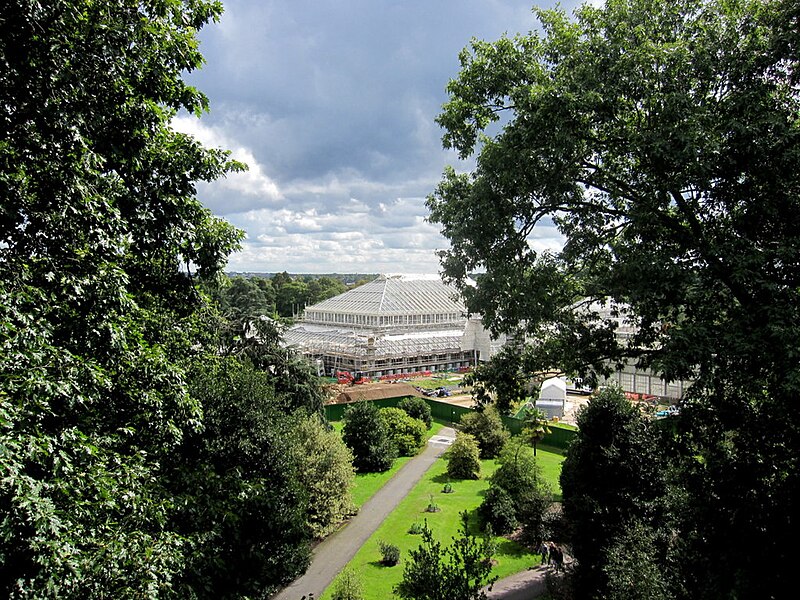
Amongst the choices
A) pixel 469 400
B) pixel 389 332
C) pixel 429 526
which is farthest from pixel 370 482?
pixel 389 332

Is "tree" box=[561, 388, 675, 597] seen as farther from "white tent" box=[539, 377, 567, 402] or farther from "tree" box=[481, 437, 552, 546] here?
"white tent" box=[539, 377, 567, 402]

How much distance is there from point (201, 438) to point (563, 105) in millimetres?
10292

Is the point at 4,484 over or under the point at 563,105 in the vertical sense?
under

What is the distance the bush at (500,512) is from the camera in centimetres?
2164

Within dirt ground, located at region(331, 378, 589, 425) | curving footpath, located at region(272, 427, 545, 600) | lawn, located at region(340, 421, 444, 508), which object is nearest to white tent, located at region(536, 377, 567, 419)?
dirt ground, located at region(331, 378, 589, 425)

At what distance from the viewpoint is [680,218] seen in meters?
10.4

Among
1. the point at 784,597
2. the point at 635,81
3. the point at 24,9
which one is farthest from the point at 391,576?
the point at 24,9

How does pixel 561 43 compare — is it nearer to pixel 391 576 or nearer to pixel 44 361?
pixel 44 361

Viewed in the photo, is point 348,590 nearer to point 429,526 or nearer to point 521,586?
point 521,586

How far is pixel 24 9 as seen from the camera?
18.8 ft

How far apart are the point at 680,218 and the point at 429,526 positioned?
17112 millimetres

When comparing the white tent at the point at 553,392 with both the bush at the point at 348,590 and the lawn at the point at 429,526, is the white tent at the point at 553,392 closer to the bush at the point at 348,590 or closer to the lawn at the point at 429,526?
the lawn at the point at 429,526

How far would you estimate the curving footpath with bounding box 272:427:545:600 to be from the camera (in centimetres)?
1669

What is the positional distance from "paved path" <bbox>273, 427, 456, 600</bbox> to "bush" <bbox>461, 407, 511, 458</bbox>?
2.95 metres
